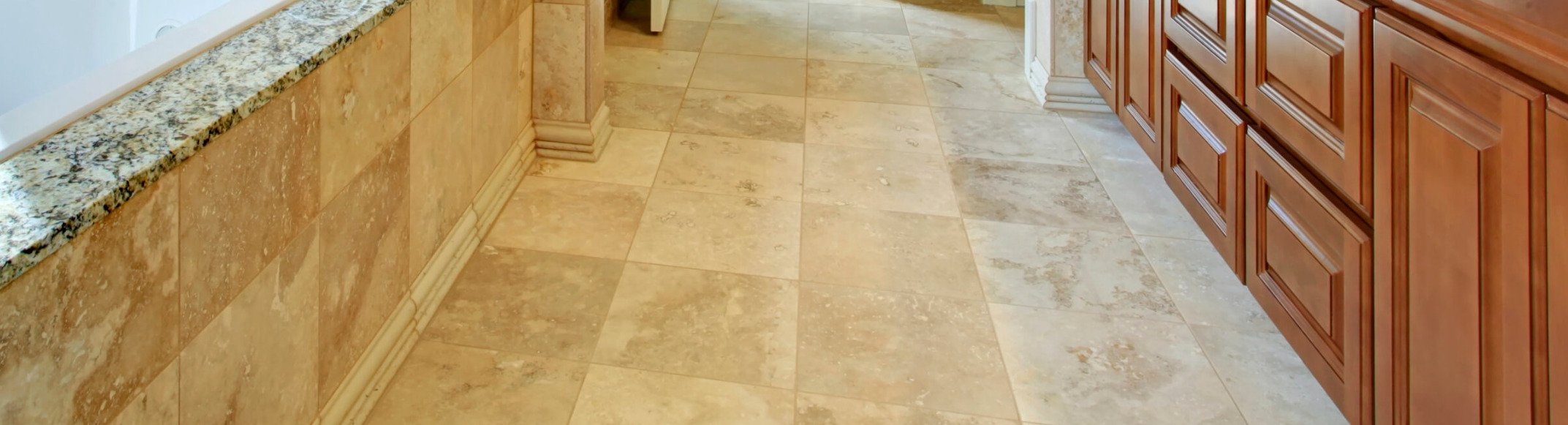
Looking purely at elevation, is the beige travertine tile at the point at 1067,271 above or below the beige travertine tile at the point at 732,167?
below

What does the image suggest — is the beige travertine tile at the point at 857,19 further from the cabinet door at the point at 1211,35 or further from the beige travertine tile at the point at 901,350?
the beige travertine tile at the point at 901,350

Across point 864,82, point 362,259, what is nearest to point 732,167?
point 864,82

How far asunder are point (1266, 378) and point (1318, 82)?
0.53m

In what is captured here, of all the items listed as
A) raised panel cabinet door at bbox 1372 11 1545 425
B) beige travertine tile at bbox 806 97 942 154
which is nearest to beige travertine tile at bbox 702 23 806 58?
beige travertine tile at bbox 806 97 942 154

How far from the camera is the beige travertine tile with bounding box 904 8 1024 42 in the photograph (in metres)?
3.79

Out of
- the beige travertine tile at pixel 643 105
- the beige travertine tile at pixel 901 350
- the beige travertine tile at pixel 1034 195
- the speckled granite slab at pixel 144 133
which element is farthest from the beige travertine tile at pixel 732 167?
the speckled granite slab at pixel 144 133

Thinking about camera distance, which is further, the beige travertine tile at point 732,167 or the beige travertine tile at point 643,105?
the beige travertine tile at point 643,105

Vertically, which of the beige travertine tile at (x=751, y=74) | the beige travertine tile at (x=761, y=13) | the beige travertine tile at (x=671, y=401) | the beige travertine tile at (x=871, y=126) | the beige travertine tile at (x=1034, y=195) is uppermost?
the beige travertine tile at (x=761, y=13)

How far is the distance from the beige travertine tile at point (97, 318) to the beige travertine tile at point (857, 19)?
2.98 m

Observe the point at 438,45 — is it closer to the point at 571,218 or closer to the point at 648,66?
the point at 571,218

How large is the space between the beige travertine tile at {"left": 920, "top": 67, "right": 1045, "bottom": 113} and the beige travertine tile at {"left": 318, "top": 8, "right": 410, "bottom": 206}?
176 centimetres

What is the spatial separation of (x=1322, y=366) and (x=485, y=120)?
1.44 metres

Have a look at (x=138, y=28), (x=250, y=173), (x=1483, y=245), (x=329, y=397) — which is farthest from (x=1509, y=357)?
(x=138, y=28)

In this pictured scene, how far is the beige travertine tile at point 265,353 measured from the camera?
1057 millimetres
